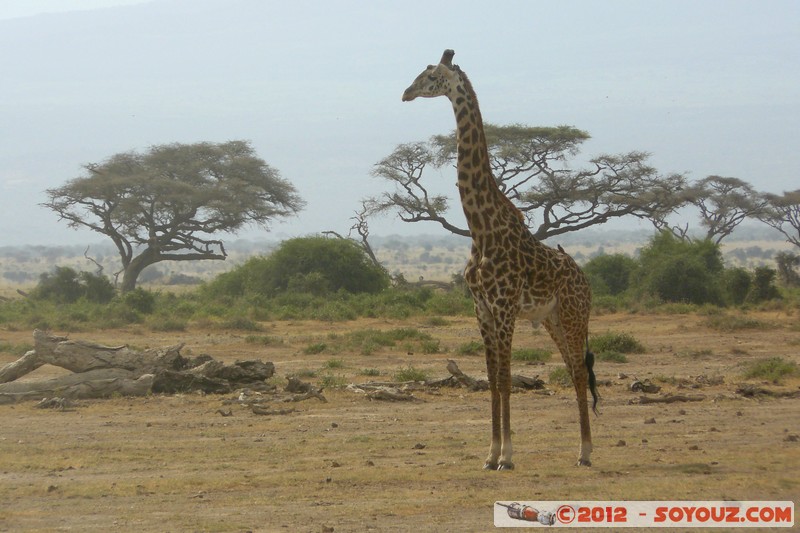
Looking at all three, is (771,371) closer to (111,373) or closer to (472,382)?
(472,382)

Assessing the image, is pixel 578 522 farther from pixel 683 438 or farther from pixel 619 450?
pixel 683 438

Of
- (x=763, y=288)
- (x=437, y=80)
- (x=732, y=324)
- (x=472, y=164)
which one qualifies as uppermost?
(x=437, y=80)

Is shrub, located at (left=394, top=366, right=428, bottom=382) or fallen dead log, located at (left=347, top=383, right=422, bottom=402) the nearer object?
fallen dead log, located at (left=347, top=383, right=422, bottom=402)

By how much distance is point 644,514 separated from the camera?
25.1 ft

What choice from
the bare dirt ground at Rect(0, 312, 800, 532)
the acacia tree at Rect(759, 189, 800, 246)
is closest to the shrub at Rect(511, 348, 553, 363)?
the bare dirt ground at Rect(0, 312, 800, 532)

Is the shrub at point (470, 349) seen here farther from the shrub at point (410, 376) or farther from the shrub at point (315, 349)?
the shrub at point (410, 376)

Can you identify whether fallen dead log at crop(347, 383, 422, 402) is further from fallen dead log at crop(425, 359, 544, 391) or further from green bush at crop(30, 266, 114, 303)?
green bush at crop(30, 266, 114, 303)

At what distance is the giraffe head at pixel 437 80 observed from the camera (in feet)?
33.6

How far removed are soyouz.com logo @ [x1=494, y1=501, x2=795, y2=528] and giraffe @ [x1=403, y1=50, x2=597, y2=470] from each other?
1.67 m

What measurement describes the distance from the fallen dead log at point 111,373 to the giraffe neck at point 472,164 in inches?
220

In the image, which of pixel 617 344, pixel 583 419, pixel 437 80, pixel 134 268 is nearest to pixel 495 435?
pixel 583 419

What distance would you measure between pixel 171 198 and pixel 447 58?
111ft

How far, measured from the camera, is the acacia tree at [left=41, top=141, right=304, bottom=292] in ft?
142

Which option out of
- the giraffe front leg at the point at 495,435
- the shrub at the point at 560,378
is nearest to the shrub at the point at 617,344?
the shrub at the point at 560,378
